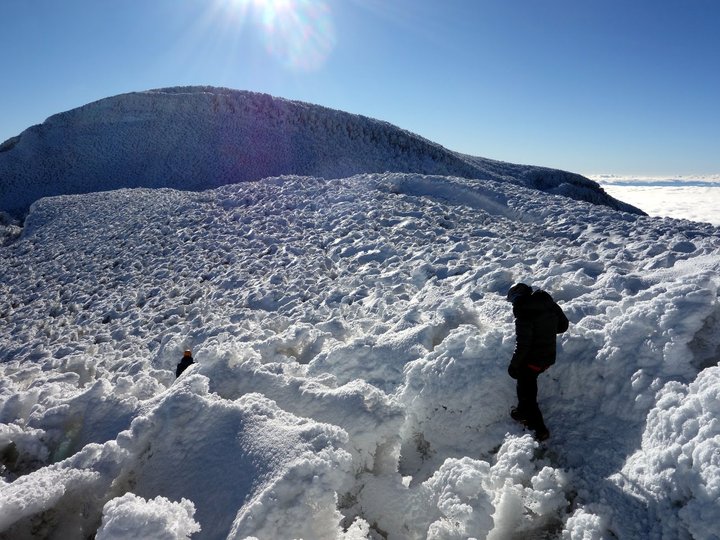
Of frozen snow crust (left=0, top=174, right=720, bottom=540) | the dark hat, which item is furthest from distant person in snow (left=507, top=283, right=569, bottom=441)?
frozen snow crust (left=0, top=174, right=720, bottom=540)

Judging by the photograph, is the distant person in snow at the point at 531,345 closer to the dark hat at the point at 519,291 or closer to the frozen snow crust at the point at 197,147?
the dark hat at the point at 519,291

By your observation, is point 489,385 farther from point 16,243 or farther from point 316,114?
point 316,114

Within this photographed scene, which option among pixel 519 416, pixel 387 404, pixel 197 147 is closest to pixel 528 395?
pixel 519 416

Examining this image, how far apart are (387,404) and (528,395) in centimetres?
153

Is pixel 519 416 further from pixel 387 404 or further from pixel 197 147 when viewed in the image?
pixel 197 147

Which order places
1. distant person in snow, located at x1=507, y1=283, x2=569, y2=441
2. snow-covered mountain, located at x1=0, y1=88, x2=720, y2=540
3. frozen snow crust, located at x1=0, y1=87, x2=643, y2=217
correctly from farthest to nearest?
frozen snow crust, located at x1=0, y1=87, x2=643, y2=217
distant person in snow, located at x1=507, y1=283, x2=569, y2=441
snow-covered mountain, located at x1=0, y1=88, x2=720, y2=540

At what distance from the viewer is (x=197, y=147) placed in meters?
34.6

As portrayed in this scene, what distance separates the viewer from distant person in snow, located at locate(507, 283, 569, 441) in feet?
15.3

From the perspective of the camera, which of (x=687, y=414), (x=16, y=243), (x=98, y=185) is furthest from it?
(x=98, y=185)

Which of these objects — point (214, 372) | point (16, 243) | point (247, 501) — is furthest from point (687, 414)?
point (16, 243)

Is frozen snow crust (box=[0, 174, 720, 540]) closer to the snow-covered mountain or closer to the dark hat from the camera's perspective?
the snow-covered mountain

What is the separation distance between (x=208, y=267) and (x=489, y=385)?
30.6ft

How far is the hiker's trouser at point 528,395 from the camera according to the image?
4.68 m

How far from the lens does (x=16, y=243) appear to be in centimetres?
1886
